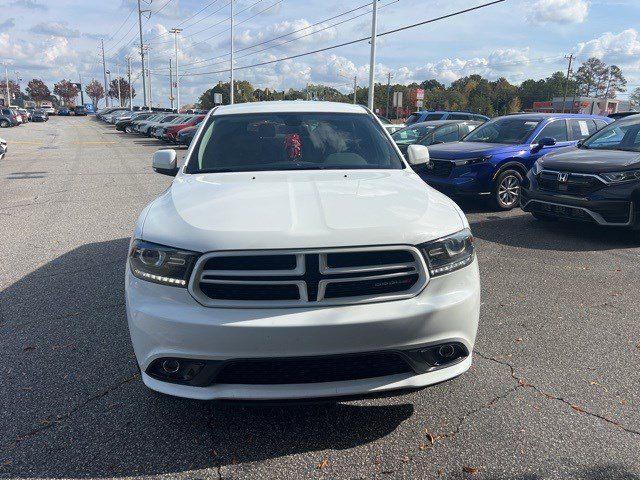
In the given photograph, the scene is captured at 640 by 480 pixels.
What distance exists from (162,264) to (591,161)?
21.0 ft

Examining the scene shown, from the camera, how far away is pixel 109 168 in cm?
1644

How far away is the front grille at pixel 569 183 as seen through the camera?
6.92 meters

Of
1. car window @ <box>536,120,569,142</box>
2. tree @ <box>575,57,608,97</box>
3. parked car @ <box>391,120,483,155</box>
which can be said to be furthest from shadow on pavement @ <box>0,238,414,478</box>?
tree @ <box>575,57,608,97</box>

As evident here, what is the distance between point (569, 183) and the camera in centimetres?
720

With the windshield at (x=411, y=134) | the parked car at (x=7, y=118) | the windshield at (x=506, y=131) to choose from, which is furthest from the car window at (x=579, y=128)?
the parked car at (x=7, y=118)

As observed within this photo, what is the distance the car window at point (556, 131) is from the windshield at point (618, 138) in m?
1.44

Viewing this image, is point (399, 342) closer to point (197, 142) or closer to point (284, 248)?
point (284, 248)

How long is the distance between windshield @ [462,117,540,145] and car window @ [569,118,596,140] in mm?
796

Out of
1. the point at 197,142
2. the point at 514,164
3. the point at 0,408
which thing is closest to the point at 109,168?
the point at 514,164

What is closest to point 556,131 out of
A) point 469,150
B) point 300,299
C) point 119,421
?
point 469,150

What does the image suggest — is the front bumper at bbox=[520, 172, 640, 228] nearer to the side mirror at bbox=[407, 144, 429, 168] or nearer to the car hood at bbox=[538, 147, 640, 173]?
the car hood at bbox=[538, 147, 640, 173]

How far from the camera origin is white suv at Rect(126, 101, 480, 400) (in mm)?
2459

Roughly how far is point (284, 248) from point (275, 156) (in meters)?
1.76

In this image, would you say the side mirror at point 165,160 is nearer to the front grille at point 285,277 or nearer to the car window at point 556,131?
the front grille at point 285,277
